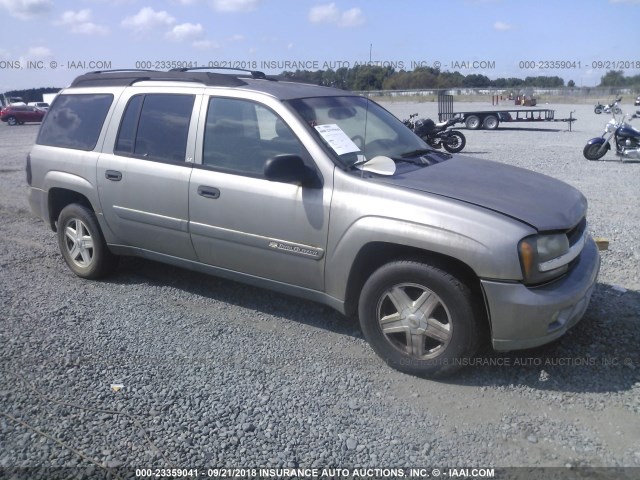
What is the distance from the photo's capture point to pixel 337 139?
412 centimetres

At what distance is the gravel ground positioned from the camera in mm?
2957

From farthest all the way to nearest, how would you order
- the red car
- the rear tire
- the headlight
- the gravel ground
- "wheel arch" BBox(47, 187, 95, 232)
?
the red car < the rear tire < "wheel arch" BBox(47, 187, 95, 232) < the headlight < the gravel ground

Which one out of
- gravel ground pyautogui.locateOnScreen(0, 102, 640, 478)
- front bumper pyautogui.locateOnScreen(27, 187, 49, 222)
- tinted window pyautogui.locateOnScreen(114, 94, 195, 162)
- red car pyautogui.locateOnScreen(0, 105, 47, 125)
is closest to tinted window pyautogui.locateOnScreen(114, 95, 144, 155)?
tinted window pyautogui.locateOnScreen(114, 94, 195, 162)

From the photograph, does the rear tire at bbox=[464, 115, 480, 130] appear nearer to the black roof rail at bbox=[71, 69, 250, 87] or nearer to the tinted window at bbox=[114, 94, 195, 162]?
the black roof rail at bbox=[71, 69, 250, 87]

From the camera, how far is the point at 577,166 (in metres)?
12.4

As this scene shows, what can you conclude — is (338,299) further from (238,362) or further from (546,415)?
(546,415)

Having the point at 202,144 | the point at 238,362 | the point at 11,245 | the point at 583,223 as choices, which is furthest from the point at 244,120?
the point at 11,245

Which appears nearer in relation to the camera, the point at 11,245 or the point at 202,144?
the point at 202,144

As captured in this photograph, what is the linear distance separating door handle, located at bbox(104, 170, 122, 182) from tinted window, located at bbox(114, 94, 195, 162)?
0.19m

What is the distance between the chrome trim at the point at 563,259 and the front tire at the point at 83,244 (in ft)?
12.8

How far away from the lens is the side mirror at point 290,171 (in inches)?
147

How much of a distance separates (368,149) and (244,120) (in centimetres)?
97

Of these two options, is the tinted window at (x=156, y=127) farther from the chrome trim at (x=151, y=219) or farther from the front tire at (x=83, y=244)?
the front tire at (x=83, y=244)

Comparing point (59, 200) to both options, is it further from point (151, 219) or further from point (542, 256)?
point (542, 256)
